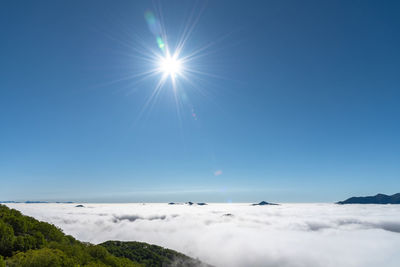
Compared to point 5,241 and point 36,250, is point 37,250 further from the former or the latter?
point 5,241

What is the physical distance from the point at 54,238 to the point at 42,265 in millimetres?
41420

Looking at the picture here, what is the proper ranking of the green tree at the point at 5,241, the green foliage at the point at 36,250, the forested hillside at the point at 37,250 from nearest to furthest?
the green foliage at the point at 36,250 < the forested hillside at the point at 37,250 < the green tree at the point at 5,241

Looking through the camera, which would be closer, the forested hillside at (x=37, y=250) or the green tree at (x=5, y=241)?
the forested hillside at (x=37, y=250)

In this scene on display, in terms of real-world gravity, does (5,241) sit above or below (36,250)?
above

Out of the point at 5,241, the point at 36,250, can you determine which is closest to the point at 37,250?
the point at 36,250

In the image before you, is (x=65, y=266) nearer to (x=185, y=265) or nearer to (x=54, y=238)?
(x=54, y=238)

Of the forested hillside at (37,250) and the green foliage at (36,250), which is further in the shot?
the forested hillside at (37,250)

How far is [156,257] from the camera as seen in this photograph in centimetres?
19575

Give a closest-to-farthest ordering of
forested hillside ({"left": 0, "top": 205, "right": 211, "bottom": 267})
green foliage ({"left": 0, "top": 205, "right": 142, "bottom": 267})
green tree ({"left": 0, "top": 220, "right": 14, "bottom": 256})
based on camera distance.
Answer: green foliage ({"left": 0, "top": 205, "right": 142, "bottom": 267}) → forested hillside ({"left": 0, "top": 205, "right": 211, "bottom": 267}) → green tree ({"left": 0, "top": 220, "right": 14, "bottom": 256})

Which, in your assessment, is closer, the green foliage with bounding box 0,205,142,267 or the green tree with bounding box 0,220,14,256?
the green foliage with bounding box 0,205,142,267

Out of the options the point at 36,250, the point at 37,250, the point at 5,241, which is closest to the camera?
the point at 37,250

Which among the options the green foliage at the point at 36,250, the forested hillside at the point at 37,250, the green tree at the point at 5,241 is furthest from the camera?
the green tree at the point at 5,241

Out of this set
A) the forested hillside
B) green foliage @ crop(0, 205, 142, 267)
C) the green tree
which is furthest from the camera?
the green tree

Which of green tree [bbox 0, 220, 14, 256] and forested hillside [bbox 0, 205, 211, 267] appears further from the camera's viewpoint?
green tree [bbox 0, 220, 14, 256]
